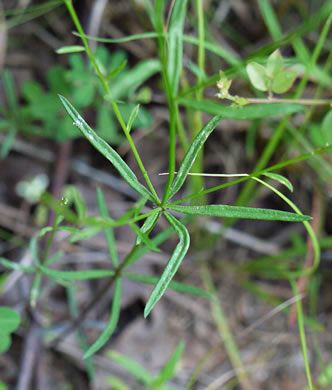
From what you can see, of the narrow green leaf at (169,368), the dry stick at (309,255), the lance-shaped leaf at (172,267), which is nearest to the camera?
the lance-shaped leaf at (172,267)

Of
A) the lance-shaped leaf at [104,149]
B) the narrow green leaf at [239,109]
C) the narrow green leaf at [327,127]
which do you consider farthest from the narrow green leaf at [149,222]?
the narrow green leaf at [327,127]

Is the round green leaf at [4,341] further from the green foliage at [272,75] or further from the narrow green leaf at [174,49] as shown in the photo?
the green foliage at [272,75]

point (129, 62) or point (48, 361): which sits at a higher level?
point (129, 62)

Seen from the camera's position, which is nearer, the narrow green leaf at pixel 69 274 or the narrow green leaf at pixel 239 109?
the narrow green leaf at pixel 239 109

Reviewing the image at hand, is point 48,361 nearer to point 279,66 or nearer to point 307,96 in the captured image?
point 279,66

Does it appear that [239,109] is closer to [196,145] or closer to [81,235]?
[196,145]

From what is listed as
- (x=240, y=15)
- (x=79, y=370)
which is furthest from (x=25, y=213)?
(x=240, y=15)
